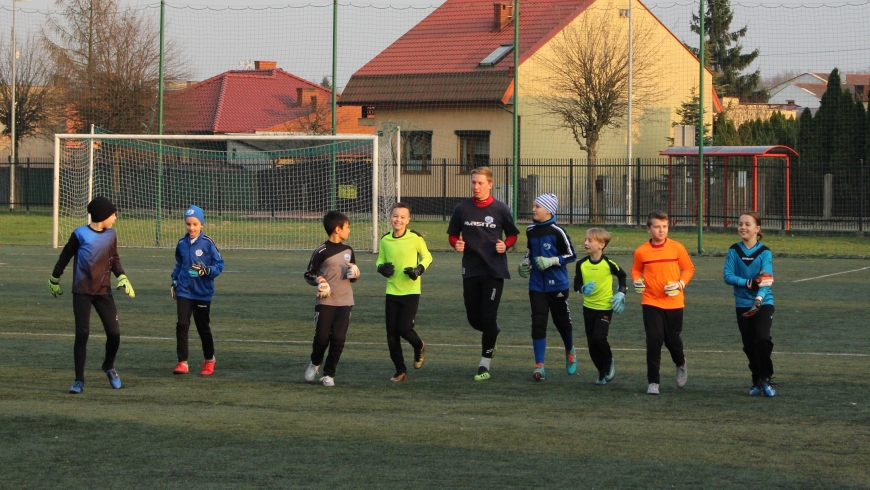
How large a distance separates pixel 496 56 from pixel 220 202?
39.1 feet

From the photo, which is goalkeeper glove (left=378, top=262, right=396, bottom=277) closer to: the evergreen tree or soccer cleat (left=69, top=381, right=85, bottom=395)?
soccer cleat (left=69, top=381, right=85, bottom=395)

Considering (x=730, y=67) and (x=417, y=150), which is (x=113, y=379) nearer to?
(x=417, y=150)

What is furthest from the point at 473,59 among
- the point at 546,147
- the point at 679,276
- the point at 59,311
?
the point at 679,276

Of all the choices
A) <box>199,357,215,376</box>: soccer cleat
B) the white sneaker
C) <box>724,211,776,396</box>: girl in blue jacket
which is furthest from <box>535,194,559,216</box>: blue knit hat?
<box>199,357,215,376</box>: soccer cleat

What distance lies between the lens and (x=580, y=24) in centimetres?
3862

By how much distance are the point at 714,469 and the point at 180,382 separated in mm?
4679

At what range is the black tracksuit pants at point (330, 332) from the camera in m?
8.80

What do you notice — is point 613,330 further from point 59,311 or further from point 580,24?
point 580,24

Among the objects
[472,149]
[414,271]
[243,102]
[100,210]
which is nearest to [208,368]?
[100,210]

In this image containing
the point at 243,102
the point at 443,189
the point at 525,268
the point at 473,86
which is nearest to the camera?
the point at 525,268

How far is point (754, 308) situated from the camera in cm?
830

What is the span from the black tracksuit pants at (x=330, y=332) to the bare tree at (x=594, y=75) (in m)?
26.6

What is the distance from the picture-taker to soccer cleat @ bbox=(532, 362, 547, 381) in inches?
352

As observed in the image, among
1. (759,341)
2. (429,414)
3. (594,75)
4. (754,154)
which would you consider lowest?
(429,414)
